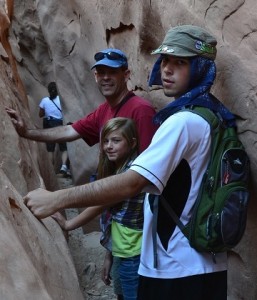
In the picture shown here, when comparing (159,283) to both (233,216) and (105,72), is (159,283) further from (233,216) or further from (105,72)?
(105,72)

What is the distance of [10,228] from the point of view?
85.6 inches

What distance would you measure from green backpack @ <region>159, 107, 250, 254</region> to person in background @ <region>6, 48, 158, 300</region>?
843mm

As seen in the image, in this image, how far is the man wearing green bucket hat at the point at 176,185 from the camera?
223cm

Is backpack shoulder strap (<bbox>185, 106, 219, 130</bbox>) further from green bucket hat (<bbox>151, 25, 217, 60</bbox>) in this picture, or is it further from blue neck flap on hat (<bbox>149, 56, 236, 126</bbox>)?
green bucket hat (<bbox>151, 25, 217, 60</bbox>)

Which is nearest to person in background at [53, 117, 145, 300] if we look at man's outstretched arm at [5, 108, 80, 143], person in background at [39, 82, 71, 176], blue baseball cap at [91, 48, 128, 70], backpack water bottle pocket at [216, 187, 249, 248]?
blue baseball cap at [91, 48, 128, 70]

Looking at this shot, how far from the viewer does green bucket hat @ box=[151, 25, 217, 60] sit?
246cm

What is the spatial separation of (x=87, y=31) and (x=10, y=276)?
508 cm

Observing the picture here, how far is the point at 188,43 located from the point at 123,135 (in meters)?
0.82

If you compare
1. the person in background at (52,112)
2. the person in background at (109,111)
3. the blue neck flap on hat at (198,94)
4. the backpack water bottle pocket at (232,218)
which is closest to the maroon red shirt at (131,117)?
the person in background at (109,111)

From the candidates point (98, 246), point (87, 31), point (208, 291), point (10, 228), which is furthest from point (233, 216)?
point (87, 31)

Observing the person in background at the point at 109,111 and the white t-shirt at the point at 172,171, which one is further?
the person in background at the point at 109,111

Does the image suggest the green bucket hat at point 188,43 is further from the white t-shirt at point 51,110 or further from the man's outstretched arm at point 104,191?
the white t-shirt at point 51,110

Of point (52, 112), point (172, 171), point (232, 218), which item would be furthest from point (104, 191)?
point (52, 112)

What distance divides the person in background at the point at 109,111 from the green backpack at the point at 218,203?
84 centimetres
